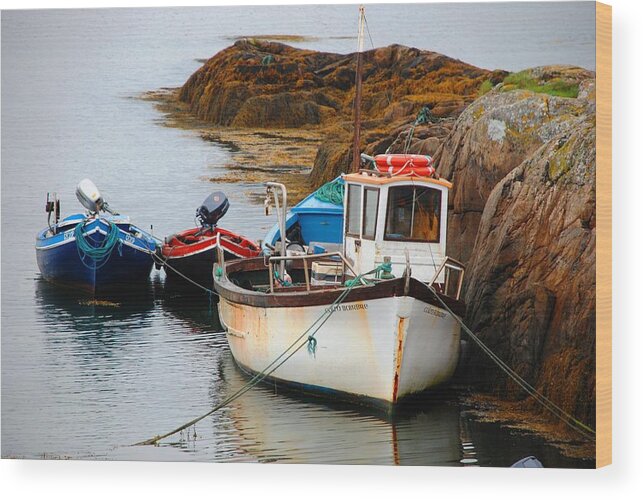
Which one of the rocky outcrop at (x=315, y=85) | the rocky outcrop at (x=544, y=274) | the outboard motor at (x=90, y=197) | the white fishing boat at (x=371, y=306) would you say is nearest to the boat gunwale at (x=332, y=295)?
the white fishing boat at (x=371, y=306)

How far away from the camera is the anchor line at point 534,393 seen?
11657 millimetres

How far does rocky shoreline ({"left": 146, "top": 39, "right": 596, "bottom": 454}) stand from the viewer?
11926 mm

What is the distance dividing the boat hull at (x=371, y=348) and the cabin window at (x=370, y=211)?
0.88 m

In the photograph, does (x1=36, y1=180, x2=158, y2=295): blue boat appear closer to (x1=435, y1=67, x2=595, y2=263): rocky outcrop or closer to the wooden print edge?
(x1=435, y1=67, x2=595, y2=263): rocky outcrop

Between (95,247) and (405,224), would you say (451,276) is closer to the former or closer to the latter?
(405,224)

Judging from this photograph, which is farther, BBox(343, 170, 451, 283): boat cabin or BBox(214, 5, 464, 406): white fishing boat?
BBox(343, 170, 451, 283): boat cabin

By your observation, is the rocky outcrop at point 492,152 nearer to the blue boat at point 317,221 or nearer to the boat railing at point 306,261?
the blue boat at point 317,221

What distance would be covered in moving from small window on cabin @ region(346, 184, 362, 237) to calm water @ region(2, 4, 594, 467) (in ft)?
3.84

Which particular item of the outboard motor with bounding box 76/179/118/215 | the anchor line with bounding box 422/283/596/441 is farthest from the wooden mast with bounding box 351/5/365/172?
the outboard motor with bounding box 76/179/118/215

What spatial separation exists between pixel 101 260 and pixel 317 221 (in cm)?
238

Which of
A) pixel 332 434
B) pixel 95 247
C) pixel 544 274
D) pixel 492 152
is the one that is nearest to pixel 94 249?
pixel 95 247

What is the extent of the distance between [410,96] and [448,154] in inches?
34.0

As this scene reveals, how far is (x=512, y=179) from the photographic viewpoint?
504 inches

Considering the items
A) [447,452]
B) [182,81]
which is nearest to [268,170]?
[182,81]
